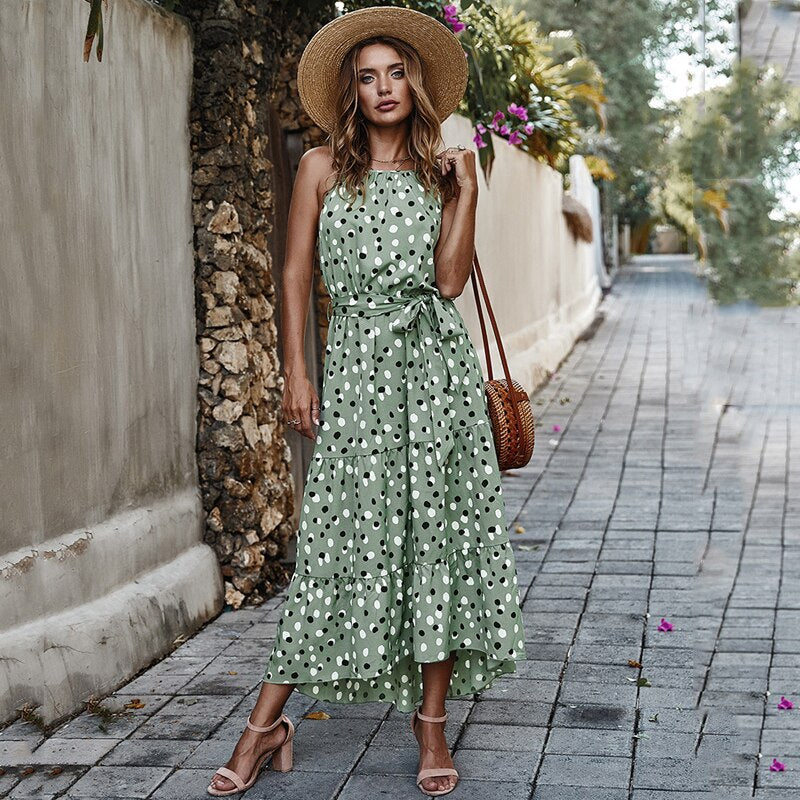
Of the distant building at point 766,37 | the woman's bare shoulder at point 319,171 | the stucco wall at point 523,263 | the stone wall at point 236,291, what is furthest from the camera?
the stucco wall at point 523,263

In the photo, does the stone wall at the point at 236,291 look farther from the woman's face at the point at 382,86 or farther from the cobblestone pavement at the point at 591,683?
the woman's face at the point at 382,86

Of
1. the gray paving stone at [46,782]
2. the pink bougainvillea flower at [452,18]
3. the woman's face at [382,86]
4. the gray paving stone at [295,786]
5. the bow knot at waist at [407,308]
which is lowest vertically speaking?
the gray paving stone at [295,786]

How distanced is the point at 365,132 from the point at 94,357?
140 cm

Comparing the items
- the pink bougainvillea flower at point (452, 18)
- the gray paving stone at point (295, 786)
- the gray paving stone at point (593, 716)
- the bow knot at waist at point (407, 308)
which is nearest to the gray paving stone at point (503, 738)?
the gray paving stone at point (593, 716)

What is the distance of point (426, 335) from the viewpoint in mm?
3438

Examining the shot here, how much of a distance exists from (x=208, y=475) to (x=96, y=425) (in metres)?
0.93

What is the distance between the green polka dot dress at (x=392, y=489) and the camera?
339cm

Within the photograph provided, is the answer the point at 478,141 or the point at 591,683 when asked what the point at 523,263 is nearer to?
the point at 478,141

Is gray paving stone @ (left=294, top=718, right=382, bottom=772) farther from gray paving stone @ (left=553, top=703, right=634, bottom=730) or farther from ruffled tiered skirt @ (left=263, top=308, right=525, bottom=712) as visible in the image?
gray paving stone @ (left=553, top=703, right=634, bottom=730)

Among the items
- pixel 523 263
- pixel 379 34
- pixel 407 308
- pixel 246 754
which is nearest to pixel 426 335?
pixel 407 308

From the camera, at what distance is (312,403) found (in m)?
3.49

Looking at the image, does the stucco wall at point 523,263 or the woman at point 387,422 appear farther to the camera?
the stucco wall at point 523,263

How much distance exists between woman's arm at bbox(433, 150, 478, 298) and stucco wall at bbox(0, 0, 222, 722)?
132 cm

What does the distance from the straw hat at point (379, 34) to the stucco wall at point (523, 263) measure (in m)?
4.73
